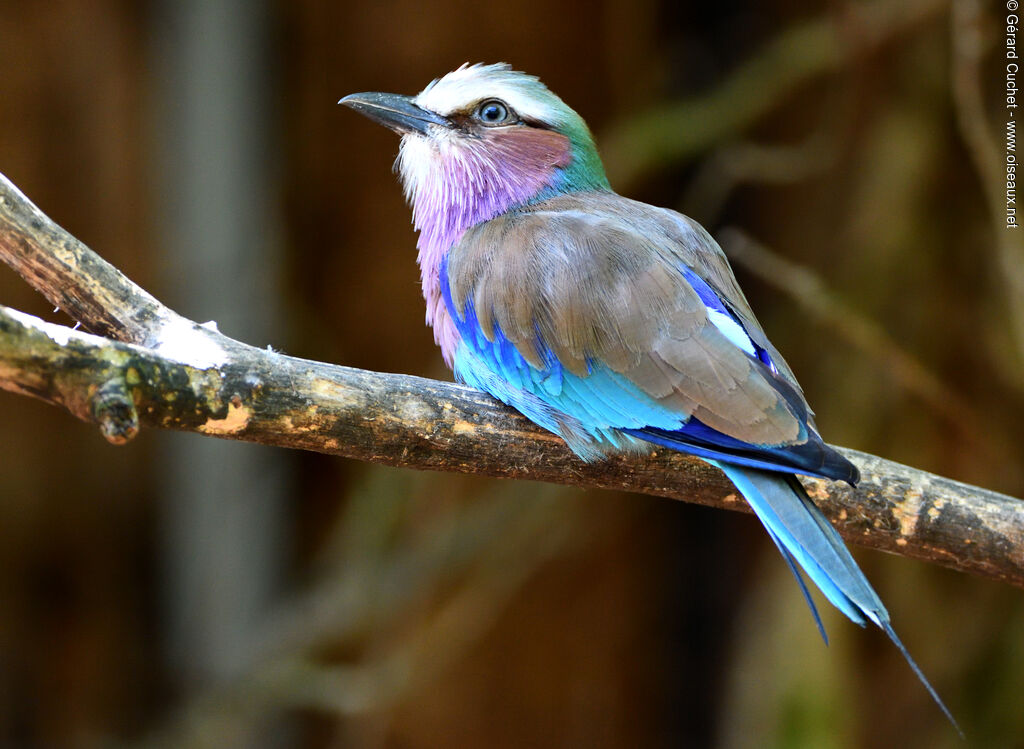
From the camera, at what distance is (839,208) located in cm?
353

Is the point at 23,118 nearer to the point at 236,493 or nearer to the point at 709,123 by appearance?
the point at 236,493

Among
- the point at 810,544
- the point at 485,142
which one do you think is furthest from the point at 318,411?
the point at 485,142

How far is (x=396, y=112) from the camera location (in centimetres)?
246

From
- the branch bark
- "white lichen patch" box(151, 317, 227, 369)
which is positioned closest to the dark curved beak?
the branch bark

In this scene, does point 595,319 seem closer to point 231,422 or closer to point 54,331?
point 231,422

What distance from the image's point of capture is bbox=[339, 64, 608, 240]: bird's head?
2.38 m

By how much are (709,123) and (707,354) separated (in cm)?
175

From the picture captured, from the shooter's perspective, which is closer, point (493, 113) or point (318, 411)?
point (318, 411)

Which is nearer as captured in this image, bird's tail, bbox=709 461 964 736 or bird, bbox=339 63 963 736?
bird's tail, bbox=709 461 964 736

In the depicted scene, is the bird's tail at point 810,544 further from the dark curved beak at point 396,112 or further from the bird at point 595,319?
the dark curved beak at point 396,112

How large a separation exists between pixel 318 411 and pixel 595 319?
23.1 inches

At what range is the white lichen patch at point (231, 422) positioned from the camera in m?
1.55

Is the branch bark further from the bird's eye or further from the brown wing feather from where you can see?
the bird's eye

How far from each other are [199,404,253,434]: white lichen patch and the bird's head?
91 cm
